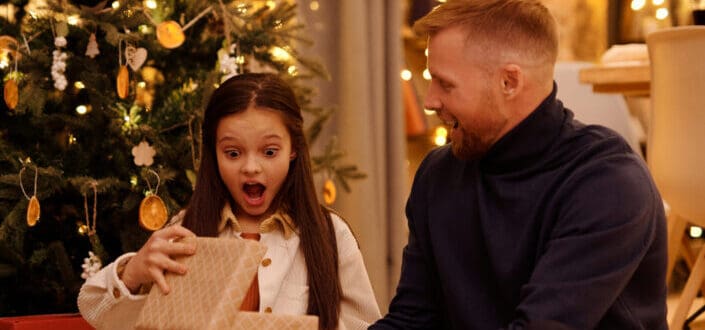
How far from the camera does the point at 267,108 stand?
1.90 metres

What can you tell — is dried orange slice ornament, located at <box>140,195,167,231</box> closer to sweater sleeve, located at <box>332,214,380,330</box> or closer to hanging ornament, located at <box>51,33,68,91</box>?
hanging ornament, located at <box>51,33,68,91</box>

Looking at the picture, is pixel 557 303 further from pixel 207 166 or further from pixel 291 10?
pixel 291 10

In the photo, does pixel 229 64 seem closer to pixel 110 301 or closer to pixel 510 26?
pixel 110 301

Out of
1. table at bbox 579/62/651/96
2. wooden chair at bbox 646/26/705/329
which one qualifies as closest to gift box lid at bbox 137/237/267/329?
wooden chair at bbox 646/26/705/329

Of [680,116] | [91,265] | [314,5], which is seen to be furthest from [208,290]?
[314,5]

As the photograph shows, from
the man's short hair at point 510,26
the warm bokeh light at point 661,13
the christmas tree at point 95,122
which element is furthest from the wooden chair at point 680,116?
the warm bokeh light at point 661,13

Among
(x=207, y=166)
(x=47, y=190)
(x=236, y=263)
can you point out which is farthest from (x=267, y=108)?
(x=47, y=190)

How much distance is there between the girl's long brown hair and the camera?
1871 mm

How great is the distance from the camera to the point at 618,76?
3.04m

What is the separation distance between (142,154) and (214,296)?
1070 mm

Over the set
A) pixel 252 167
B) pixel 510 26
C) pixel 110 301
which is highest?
pixel 510 26

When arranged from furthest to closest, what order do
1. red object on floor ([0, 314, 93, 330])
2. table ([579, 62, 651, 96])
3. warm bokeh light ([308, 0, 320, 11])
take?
1. warm bokeh light ([308, 0, 320, 11])
2. table ([579, 62, 651, 96])
3. red object on floor ([0, 314, 93, 330])

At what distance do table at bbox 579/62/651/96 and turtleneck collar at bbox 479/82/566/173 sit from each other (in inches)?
60.1

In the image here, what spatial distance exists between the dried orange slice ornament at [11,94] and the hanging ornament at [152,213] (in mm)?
388
